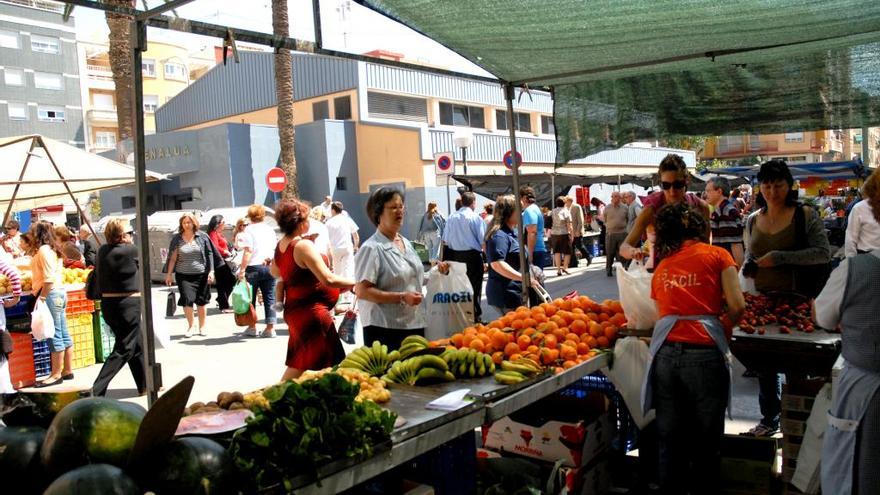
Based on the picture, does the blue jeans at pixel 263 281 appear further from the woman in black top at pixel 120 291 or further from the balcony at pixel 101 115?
the balcony at pixel 101 115

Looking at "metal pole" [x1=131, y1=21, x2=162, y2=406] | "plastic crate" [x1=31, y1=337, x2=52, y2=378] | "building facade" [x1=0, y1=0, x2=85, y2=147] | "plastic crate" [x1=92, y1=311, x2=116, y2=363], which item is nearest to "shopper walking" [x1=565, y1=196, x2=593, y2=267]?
"plastic crate" [x1=92, y1=311, x2=116, y2=363]

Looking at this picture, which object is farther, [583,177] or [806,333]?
[583,177]

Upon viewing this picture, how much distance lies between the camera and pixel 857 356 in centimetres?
300

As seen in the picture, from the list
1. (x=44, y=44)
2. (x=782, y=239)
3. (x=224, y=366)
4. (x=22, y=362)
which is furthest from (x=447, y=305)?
(x=44, y=44)

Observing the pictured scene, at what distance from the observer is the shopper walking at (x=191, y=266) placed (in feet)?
35.6

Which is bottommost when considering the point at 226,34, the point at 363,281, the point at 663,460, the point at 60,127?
the point at 663,460

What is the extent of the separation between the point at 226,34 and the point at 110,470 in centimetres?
243

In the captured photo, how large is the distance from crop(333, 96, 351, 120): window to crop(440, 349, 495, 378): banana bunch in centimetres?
2575

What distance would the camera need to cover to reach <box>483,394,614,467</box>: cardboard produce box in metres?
4.15

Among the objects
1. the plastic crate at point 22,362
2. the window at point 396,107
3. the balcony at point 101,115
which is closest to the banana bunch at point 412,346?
the plastic crate at point 22,362

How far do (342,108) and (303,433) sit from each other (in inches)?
1087

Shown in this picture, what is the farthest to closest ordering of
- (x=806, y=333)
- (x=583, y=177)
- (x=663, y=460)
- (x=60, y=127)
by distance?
(x=60, y=127) → (x=583, y=177) → (x=806, y=333) → (x=663, y=460)

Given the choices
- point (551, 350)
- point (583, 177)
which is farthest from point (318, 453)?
point (583, 177)

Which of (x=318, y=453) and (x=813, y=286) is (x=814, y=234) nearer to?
(x=813, y=286)
